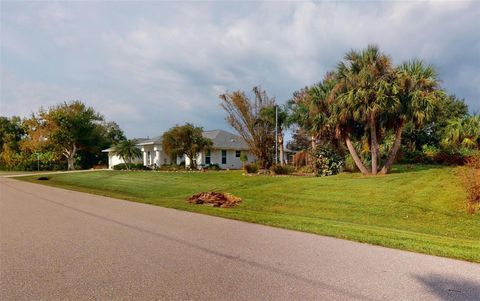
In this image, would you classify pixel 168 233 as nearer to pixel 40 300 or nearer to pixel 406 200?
pixel 40 300

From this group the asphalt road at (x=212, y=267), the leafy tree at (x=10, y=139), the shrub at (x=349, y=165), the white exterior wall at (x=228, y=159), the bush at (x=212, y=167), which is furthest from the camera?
the leafy tree at (x=10, y=139)

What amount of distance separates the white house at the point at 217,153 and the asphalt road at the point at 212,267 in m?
32.1

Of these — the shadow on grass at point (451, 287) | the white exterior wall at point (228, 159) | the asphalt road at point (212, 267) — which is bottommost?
the shadow on grass at point (451, 287)

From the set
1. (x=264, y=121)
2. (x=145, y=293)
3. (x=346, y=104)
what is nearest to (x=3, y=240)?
(x=145, y=293)

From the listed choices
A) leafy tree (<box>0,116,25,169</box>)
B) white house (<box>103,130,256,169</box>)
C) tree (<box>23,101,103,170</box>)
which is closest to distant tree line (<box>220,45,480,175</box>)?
white house (<box>103,130,256,169</box>)

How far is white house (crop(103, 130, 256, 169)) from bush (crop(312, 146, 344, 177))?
17.1m

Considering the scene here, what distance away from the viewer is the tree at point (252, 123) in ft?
105

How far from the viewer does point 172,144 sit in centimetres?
3819

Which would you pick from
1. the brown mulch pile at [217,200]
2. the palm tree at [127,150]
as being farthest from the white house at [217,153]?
the brown mulch pile at [217,200]

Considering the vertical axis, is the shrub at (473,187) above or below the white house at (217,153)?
below

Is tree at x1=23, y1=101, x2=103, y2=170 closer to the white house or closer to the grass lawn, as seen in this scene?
the white house

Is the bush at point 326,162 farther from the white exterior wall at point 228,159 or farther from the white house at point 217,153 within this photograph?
the white exterior wall at point 228,159

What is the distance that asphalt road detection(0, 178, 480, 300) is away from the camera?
15.3 ft

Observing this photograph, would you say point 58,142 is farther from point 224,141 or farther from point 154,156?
point 224,141
